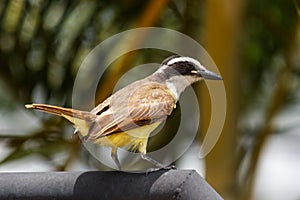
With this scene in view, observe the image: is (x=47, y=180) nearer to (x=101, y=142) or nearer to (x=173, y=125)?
(x=101, y=142)

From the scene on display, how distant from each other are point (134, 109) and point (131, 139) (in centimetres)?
8

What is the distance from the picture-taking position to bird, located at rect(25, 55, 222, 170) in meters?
2.34

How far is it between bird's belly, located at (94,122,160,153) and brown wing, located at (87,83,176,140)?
0.02 meters

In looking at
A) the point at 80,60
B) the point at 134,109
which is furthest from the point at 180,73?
the point at 80,60

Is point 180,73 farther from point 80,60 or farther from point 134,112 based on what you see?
point 80,60

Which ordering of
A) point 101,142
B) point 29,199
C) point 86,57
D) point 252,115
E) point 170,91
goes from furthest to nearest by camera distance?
point 252,115 → point 86,57 → point 170,91 → point 101,142 → point 29,199

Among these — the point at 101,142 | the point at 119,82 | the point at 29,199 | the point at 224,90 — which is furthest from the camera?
the point at 119,82

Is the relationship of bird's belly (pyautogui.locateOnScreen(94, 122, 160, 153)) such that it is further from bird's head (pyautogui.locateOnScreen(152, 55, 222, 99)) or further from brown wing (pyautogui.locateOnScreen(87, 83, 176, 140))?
bird's head (pyautogui.locateOnScreen(152, 55, 222, 99))

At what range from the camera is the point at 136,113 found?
96.3 inches

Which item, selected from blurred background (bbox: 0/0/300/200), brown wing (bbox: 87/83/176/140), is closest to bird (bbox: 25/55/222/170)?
brown wing (bbox: 87/83/176/140)

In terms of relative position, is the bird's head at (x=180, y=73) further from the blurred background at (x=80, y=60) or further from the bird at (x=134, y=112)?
the blurred background at (x=80, y=60)

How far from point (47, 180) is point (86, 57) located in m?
1.94

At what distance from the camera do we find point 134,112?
8.02ft

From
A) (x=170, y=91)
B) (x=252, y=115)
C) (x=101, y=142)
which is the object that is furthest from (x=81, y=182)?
(x=252, y=115)
